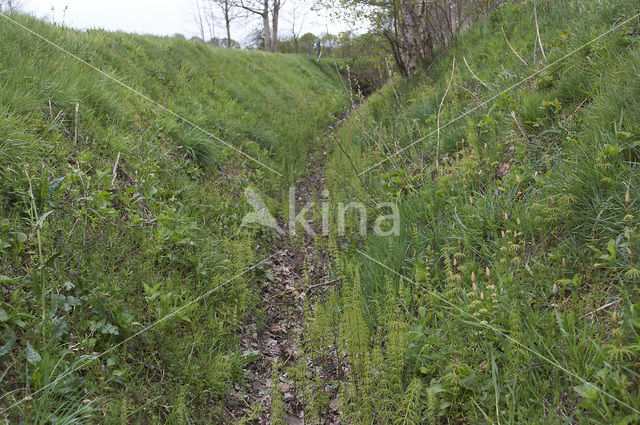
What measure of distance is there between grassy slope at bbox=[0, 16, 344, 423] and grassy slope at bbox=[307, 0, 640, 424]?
37.3 inches

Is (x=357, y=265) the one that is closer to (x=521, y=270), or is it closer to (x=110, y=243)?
(x=521, y=270)

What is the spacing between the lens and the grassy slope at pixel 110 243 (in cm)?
214

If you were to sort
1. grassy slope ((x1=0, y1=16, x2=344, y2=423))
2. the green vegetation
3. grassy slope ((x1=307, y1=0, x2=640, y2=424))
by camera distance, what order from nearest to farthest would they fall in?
grassy slope ((x1=307, y1=0, x2=640, y2=424))
the green vegetation
grassy slope ((x1=0, y1=16, x2=344, y2=423))

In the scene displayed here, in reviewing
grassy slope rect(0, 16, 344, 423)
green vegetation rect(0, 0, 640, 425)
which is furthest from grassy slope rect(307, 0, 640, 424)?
grassy slope rect(0, 16, 344, 423)

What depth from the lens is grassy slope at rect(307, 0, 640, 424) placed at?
72.0 inches

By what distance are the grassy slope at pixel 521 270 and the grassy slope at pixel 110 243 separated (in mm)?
948

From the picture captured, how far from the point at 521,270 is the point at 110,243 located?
2.99 m

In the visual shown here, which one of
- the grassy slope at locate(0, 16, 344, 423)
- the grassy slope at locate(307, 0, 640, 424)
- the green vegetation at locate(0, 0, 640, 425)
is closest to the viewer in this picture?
the grassy slope at locate(307, 0, 640, 424)

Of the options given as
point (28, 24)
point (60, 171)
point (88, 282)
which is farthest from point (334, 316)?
point (28, 24)

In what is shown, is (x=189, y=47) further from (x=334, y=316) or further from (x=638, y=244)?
(x=638, y=244)

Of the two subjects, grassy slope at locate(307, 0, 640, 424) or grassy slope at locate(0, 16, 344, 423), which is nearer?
grassy slope at locate(307, 0, 640, 424)

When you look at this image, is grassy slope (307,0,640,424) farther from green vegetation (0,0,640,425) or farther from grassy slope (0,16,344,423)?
grassy slope (0,16,344,423)

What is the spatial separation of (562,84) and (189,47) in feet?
27.8

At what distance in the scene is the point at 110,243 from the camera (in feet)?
9.63
